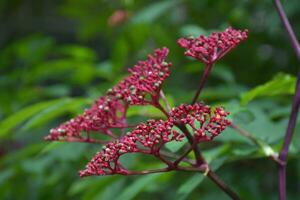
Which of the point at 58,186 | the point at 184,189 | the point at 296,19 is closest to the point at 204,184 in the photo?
the point at 58,186

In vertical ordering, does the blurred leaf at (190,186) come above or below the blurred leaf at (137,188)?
below

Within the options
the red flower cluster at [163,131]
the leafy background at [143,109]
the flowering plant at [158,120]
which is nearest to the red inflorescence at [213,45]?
the flowering plant at [158,120]

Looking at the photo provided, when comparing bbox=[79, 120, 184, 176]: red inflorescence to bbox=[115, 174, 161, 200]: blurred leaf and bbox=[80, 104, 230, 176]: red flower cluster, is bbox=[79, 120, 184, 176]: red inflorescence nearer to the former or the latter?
bbox=[80, 104, 230, 176]: red flower cluster

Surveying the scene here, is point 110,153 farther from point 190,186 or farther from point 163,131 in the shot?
point 190,186

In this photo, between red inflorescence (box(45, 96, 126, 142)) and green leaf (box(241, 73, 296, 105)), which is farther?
green leaf (box(241, 73, 296, 105))

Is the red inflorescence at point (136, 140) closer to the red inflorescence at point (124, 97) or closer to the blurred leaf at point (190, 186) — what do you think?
the red inflorescence at point (124, 97)

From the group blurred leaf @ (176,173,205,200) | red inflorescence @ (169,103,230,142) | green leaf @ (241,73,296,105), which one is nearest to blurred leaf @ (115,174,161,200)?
blurred leaf @ (176,173,205,200)

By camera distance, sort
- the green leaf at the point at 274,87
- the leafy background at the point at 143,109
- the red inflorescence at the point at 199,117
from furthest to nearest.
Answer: the leafy background at the point at 143,109
the green leaf at the point at 274,87
the red inflorescence at the point at 199,117
